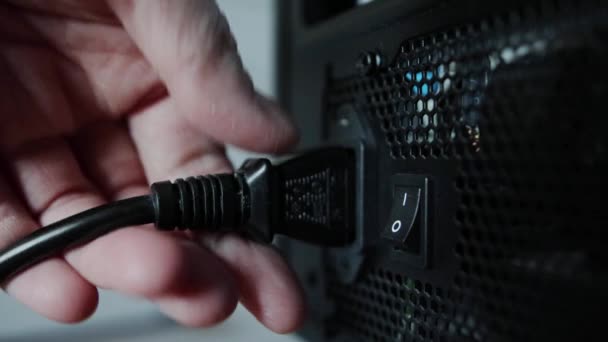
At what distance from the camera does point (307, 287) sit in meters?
0.54

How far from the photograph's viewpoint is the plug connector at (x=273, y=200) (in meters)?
0.37

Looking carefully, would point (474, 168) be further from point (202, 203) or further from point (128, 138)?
point (128, 138)

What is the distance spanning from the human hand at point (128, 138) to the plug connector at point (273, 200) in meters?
0.02

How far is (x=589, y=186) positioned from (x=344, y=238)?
0.65 ft

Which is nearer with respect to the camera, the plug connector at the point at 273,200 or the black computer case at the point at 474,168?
the black computer case at the point at 474,168

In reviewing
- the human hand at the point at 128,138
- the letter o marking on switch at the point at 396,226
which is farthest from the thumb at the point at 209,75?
the letter o marking on switch at the point at 396,226

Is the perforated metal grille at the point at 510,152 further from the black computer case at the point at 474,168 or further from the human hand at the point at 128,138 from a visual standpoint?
the human hand at the point at 128,138

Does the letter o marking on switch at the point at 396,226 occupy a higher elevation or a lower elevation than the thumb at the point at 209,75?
lower

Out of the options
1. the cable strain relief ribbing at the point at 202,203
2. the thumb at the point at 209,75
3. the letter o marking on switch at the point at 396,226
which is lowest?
the letter o marking on switch at the point at 396,226

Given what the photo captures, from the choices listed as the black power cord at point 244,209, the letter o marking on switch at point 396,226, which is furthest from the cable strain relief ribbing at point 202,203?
the letter o marking on switch at point 396,226

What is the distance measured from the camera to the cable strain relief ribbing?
0.37 metres

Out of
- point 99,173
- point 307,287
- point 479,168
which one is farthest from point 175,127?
point 479,168

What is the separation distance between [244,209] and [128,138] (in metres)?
0.20

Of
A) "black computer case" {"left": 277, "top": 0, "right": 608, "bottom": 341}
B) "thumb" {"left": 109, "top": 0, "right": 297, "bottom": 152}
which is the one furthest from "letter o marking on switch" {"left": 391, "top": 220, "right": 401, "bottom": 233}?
"thumb" {"left": 109, "top": 0, "right": 297, "bottom": 152}
